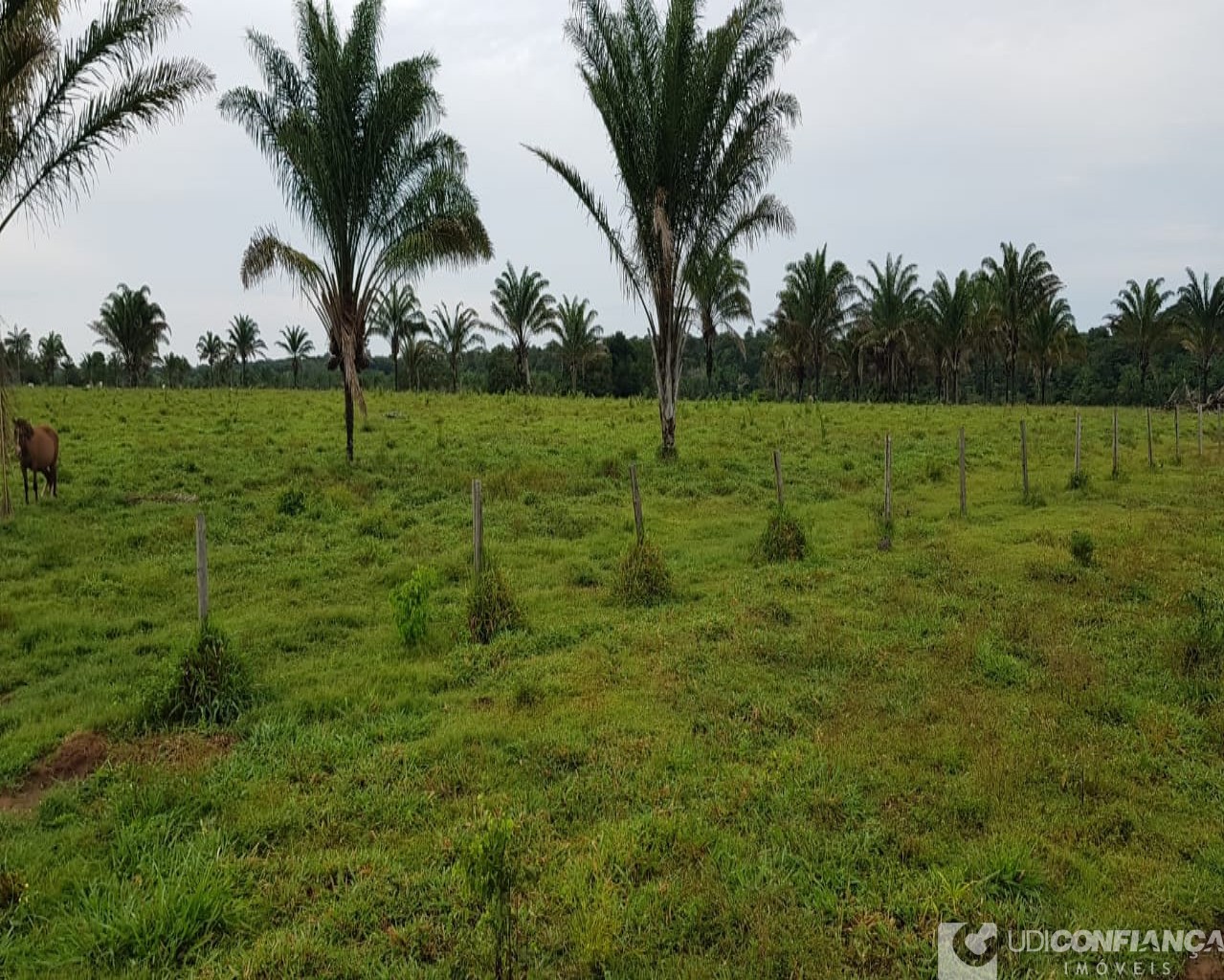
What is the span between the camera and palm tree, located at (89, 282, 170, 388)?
1606 inches

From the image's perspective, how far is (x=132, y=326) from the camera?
136 feet

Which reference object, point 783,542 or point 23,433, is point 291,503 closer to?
point 23,433

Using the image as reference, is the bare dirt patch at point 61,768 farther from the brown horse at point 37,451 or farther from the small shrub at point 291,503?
the brown horse at point 37,451

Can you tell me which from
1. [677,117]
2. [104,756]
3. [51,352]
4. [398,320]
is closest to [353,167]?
[677,117]

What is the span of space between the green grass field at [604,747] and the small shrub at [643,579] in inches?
9.8

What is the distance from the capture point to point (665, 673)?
5.93 m

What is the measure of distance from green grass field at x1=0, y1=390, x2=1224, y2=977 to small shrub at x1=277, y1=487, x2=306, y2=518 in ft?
0.23

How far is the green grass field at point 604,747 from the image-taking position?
3.26 meters

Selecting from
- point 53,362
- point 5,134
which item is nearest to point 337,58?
point 5,134

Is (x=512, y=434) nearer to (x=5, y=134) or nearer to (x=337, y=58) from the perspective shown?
(x=337, y=58)

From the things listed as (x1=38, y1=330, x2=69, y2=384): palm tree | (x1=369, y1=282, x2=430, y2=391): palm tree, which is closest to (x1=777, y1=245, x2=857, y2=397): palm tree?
(x1=369, y1=282, x2=430, y2=391): palm tree

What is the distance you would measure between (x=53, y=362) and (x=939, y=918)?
69668 millimetres

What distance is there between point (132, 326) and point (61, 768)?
1773 inches
